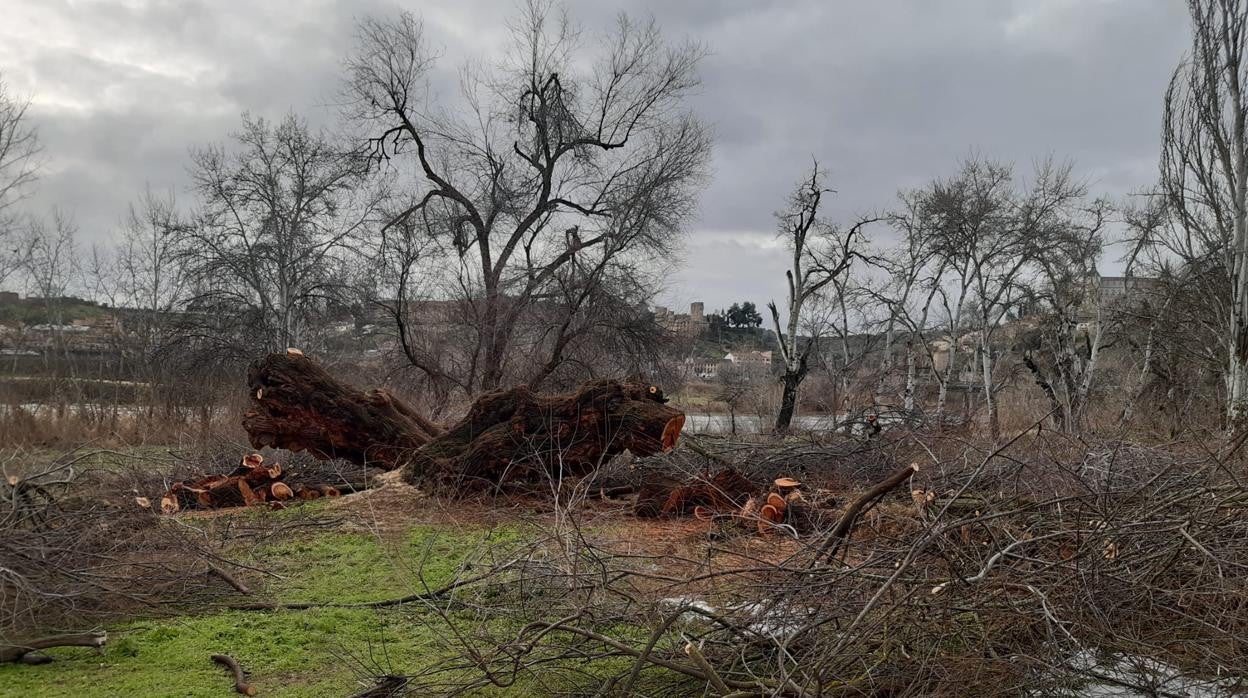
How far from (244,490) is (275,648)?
17.6ft

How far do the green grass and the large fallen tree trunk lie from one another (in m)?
3.10

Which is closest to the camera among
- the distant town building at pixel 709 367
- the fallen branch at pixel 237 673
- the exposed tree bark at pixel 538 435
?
the fallen branch at pixel 237 673

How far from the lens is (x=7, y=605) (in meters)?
3.87

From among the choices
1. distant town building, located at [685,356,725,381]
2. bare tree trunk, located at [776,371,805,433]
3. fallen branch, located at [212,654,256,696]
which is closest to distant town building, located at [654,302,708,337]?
bare tree trunk, located at [776,371,805,433]

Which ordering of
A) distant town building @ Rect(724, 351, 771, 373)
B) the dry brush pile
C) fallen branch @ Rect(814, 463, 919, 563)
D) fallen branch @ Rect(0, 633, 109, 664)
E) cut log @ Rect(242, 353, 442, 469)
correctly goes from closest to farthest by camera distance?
the dry brush pile → fallen branch @ Rect(814, 463, 919, 563) → fallen branch @ Rect(0, 633, 109, 664) → cut log @ Rect(242, 353, 442, 469) → distant town building @ Rect(724, 351, 771, 373)

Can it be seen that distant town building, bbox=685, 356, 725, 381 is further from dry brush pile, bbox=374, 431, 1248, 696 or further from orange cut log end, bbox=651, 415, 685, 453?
dry brush pile, bbox=374, 431, 1248, 696

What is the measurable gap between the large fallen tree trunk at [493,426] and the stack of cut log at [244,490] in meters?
0.38

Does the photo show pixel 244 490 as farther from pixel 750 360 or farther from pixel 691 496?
pixel 750 360

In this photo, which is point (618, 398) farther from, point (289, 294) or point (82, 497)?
point (289, 294)

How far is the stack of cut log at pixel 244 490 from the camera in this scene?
8812 mm

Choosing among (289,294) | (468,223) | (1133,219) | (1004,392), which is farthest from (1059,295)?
(289,294)

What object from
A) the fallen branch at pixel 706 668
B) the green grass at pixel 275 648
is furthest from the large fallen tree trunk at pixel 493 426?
the fallen branch at pixel 706 668

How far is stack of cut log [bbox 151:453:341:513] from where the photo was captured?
347 inches

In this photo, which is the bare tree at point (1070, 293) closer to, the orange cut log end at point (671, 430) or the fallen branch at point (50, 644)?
the orange cut log end at point (671, 430)
